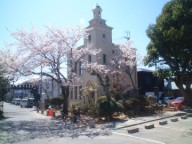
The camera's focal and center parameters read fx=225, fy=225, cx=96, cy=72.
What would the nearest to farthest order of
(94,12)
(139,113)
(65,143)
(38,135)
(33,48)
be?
(65,143) < (38,135) < (139,113) < (33,48) < (94,12)

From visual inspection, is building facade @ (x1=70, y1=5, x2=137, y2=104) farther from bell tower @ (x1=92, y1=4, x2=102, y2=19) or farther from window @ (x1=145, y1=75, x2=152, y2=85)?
window @ (x1=145, y1=75, x2=152, y2=85)

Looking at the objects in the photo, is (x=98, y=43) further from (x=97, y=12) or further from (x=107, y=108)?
(x=107, y=108)

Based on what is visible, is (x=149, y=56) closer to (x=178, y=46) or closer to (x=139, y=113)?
(x=178, y=46)

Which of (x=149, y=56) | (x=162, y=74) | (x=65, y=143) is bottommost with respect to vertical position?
(x=65, y=143)

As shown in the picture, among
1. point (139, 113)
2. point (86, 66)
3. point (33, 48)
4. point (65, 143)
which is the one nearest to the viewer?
point (65, 143)

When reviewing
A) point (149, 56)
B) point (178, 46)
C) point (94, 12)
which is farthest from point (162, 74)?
point (94, 12)

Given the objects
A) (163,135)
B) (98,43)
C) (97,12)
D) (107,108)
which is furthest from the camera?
(97,12)

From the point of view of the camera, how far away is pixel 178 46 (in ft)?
74.2

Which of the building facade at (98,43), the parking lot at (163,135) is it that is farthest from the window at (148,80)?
A: the parking lot at (163,135)

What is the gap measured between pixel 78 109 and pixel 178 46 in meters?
11.9

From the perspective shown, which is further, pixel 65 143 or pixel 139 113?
pixel 139 113

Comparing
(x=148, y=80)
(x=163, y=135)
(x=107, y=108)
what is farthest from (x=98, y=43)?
(x=163, y=135)

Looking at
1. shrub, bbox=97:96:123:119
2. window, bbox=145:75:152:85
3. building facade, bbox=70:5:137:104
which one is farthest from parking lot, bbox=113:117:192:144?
window, bbox=145:75:152:85

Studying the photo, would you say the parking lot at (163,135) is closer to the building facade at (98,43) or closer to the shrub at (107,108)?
the shrub at (107,108)
